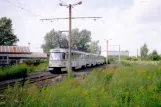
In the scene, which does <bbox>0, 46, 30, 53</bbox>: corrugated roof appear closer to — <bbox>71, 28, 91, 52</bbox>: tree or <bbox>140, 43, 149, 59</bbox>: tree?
<bbox>71, 28, 91, 52</bbox>: tree

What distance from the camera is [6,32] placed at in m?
72.7

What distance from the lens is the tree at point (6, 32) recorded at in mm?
71625

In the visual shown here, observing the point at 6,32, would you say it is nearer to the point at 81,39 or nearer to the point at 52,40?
the point at 52,40

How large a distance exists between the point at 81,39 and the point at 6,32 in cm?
3195

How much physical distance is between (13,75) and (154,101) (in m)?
17.2

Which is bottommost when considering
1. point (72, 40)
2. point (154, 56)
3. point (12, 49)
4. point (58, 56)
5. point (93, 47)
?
point (154, 56)

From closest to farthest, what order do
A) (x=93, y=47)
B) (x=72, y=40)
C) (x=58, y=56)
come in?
(x=58, y=56) → (x=72, y=40) → (x=93, y=47)

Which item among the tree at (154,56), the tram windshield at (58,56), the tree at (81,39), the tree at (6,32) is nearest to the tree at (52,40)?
the tree at (81,39)

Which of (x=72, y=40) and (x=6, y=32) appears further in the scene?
(x=72, y=40)

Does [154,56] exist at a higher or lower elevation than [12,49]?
lower

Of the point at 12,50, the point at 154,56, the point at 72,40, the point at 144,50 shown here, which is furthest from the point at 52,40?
the point at 154,56

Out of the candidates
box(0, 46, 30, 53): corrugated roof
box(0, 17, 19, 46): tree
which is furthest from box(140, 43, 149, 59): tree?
box(0, 17, 19, 46): tree

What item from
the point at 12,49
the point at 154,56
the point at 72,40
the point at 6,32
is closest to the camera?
the point at 12,49

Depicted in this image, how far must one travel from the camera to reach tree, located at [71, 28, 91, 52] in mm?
92125
